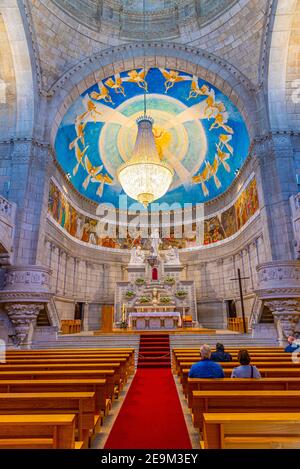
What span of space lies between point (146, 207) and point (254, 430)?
10.6m

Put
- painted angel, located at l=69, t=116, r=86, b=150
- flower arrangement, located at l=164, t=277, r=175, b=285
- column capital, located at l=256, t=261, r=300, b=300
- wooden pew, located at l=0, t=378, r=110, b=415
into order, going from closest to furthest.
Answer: wooden pew, located at l=0, t=378, r=110, b=415 < column capital, located at l=256, t=261, r=300, b=300 < painted angel, located at l=69, t=116, r=86, b=150 < flower arrangement, located at l=164, t=277, r=175, b=285

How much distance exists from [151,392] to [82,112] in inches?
644

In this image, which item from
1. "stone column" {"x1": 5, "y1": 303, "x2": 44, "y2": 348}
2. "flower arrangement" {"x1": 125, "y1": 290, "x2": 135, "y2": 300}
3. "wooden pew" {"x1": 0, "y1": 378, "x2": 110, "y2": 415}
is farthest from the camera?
"flower arrangement" {"x1": 125, "y1": 290, "x2": 135, "y2": 300}

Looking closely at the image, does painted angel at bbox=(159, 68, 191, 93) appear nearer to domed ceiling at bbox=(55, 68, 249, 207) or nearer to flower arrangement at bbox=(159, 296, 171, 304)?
domed ceiling at bbox=(55, 68, 249, 207)

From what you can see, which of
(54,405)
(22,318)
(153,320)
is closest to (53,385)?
(54,405)

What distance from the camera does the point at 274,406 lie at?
3.01 metres

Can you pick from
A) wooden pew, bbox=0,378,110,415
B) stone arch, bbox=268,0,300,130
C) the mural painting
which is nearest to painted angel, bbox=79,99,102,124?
the mural painting

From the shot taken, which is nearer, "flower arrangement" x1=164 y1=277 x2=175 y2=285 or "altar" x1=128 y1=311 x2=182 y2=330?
"altar" x1=128 y1=311 x2=182 y2=330

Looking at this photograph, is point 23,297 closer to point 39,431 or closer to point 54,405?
point 54,405

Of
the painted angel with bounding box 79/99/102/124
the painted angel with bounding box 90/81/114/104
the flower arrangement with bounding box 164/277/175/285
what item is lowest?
the flower arrangement with bounding box 164/277/175/285

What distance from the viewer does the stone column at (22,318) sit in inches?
433

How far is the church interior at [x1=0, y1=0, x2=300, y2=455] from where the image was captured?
4.80m

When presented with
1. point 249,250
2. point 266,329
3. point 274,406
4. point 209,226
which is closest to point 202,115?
point 209,226

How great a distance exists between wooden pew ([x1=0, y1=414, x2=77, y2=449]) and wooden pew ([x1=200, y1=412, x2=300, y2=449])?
43.2 inches
